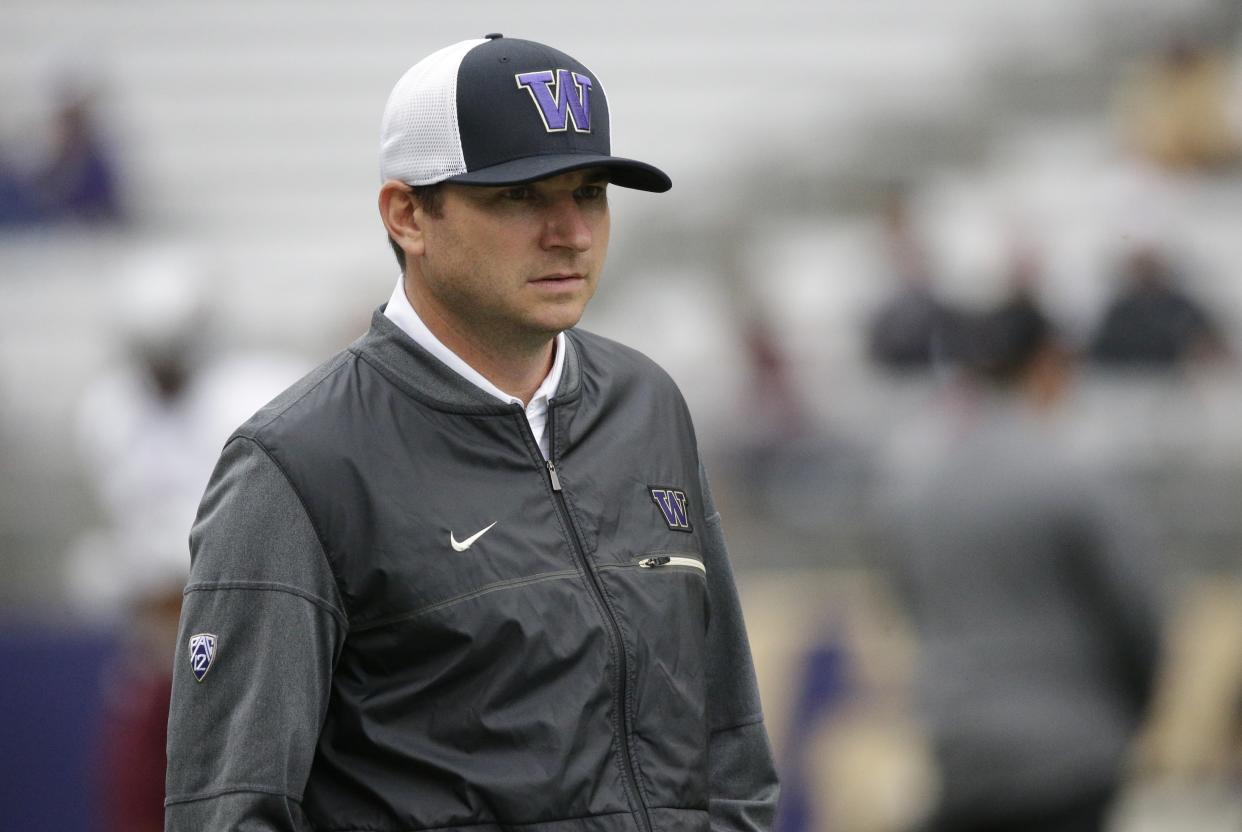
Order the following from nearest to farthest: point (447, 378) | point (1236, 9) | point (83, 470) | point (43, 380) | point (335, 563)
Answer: point (335, 563) → point (447, 378) → point (83, 470) → point (43, 380) → point (1236, 9)

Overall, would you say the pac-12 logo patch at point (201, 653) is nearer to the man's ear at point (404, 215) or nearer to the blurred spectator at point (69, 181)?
the man's ear at point (404, 215)

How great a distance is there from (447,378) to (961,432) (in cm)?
259

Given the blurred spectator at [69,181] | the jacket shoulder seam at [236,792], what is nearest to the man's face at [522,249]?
the jacket shoulder seam at [236,792]

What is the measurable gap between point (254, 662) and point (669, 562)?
0.57m

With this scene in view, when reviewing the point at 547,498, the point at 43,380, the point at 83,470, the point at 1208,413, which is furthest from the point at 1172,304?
the point at 547,498

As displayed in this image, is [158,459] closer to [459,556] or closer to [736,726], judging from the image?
[736,726]

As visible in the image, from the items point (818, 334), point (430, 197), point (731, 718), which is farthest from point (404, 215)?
point (818, 334)

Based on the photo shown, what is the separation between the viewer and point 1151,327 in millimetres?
8953

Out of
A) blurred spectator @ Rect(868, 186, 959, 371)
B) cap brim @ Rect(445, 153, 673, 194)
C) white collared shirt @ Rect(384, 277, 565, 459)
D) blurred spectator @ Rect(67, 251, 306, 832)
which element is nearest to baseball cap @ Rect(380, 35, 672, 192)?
cap brim @ Rect(445, 153, 673, 194)

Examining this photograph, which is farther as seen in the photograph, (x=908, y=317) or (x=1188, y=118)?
(x=1188, y=118)

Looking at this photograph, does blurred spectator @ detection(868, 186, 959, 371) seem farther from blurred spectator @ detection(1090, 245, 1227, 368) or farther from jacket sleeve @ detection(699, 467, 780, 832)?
jacket sleeve @ detection(699, 467, 780, 832)

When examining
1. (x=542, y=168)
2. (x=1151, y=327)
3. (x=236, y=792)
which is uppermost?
A: (x=542, y=168)

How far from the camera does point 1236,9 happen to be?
13109mm

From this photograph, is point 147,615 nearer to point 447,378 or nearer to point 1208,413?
point 447,378
